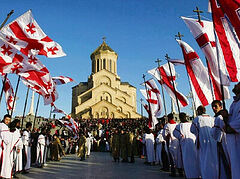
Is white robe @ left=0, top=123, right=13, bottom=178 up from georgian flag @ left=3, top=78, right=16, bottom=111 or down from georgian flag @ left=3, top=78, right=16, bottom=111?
down

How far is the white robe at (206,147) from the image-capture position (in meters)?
4.47

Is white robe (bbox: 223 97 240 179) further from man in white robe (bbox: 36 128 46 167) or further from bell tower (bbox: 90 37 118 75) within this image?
bell tower (bbox: 90 37 118 75)

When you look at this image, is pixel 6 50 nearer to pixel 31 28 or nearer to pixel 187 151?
pixel 31 28

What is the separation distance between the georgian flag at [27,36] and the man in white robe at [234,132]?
5725 millimetres

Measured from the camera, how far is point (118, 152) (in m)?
11.6

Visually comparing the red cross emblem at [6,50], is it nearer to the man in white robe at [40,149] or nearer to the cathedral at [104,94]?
the man in white robe at [40,149]

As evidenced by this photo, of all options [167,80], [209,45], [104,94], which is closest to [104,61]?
[104,94]

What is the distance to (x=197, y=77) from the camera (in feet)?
21.5

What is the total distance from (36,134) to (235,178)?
26.9ft

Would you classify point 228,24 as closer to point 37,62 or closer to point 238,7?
point 238,7

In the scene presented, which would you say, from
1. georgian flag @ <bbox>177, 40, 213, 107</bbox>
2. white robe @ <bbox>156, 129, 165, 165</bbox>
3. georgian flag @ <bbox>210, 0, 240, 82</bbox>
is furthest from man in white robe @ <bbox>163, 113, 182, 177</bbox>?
georgian flag @ <bbox>210, 0, 240, 82</bbox>

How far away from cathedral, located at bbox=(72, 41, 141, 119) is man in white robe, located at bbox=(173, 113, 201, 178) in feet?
128

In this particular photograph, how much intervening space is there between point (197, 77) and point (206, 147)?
259 centimetres

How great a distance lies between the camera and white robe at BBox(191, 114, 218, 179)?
4.47 m
